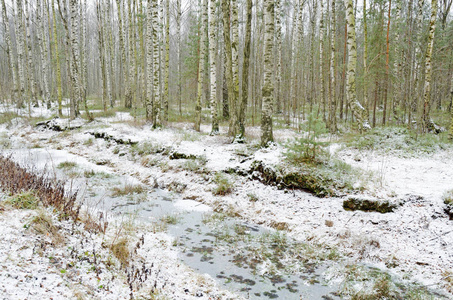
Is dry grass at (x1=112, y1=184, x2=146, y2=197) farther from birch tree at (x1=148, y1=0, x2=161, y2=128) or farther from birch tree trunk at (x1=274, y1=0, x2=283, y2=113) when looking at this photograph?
birch tree trunk at (x1=274, y1=0, x2=283, y2=113)

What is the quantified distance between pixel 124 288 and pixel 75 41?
17077mm

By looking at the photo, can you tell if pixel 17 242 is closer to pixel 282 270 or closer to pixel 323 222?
pixel 282 270

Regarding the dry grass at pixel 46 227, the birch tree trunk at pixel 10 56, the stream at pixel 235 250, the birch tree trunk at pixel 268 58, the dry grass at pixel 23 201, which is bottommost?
the stream at pixel 235 250

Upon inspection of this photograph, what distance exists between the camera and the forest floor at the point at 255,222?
117 inches

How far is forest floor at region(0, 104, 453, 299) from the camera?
297 centimetres

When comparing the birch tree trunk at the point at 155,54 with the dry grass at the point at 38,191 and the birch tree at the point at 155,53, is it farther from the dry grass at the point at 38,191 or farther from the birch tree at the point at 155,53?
the dry grass at the point at 38,191

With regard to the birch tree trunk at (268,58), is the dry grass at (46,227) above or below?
below

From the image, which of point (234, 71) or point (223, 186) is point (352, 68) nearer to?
point (234, 71)

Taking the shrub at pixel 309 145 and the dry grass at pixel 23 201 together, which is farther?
the shrub at pixel 309 145

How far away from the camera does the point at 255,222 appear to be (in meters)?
6.00

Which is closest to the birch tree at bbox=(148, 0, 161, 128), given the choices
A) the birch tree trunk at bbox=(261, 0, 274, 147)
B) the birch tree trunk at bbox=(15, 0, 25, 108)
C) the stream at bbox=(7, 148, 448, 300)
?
the stream at bbox=(7, 148, 448, 300)

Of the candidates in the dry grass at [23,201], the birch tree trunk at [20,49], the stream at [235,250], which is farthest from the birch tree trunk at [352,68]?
the birch tree trunk at [20,49]

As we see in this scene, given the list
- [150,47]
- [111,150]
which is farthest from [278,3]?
[111,150]

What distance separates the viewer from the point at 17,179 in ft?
16.1
